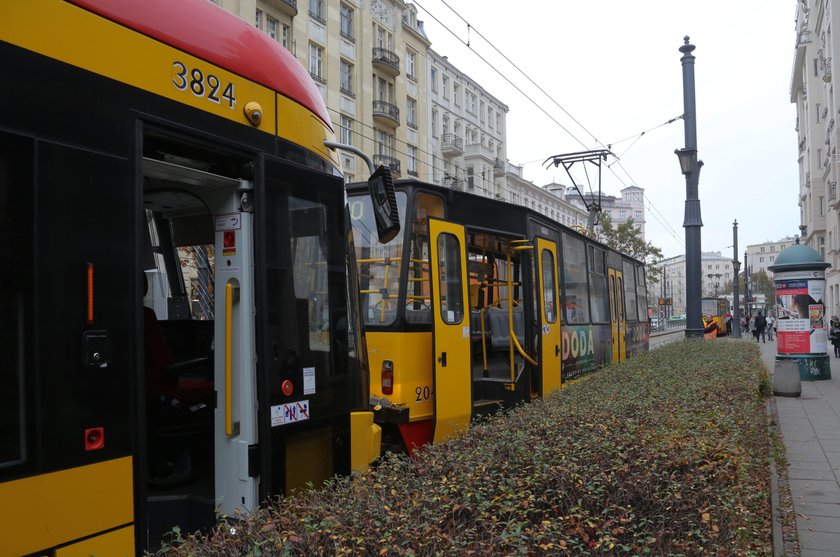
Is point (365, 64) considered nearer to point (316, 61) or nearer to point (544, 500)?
point (316, 61)

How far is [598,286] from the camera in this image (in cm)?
1327

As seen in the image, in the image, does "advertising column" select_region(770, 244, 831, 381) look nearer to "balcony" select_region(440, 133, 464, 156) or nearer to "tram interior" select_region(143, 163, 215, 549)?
"tram interior" select_region(143, 163, 215, 549)

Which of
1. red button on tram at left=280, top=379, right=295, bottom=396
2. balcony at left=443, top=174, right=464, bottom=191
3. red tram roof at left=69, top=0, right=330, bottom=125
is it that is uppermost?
balcony at left=443, top=174, right=464, bottom=191

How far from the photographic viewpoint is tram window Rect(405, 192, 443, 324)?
721 centimetres

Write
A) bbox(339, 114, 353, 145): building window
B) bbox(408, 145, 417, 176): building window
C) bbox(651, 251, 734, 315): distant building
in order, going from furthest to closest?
bbox(651, 251, 734, 315): distant building, bbox(408, 145, 417, 176): building window, bbox(339, 114, 353, 145): building window

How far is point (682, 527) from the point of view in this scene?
3.27 metres

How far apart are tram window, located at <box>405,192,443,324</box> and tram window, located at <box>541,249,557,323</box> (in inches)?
106

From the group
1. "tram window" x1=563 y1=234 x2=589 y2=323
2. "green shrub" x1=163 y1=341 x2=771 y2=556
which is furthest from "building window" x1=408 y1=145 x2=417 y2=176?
"green shrub" x1=163 y1=341 x2=771 y2=556

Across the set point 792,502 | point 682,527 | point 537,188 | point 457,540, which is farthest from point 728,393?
point 537,188

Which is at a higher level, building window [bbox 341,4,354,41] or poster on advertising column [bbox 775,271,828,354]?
building window [bbox 341,4,354,41]

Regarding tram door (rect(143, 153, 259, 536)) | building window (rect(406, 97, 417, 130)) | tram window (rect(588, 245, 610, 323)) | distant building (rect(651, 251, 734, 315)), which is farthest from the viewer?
distant building (rect(651, 251, 734, 315))

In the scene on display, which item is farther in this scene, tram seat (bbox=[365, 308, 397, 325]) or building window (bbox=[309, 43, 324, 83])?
→ building window (bbox=[309, 43, 324, 83])

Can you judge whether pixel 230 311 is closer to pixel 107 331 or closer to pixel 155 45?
pixel 107 331

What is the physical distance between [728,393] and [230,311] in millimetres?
5557
